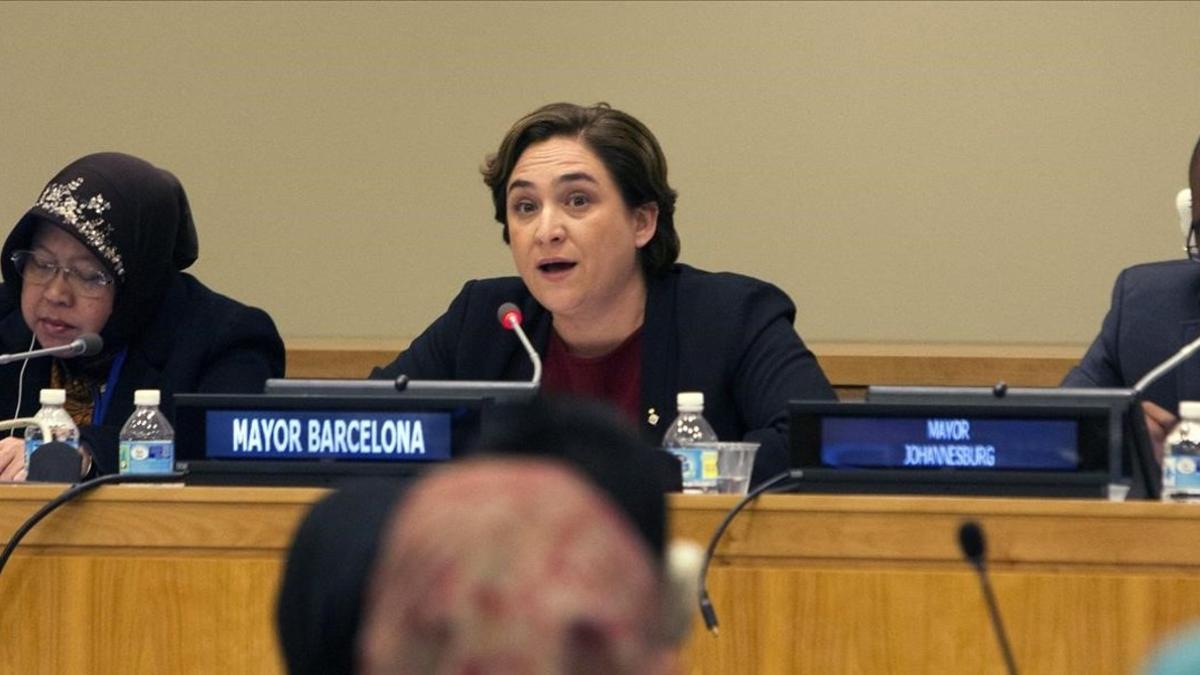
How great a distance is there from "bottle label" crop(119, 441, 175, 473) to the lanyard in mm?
629

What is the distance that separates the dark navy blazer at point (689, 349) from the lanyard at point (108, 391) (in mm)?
443

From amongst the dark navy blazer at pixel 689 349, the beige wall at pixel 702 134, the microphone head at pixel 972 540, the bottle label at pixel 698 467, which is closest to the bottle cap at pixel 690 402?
the bottle label at pixel 698 467

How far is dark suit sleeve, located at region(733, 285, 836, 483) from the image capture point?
3.08 meters

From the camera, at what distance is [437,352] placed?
3.36 metres

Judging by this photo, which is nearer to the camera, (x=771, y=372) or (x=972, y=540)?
(x=972, y=540)

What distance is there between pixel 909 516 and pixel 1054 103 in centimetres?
263

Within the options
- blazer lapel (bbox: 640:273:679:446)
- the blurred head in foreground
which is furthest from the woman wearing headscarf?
the blurred head in foreground

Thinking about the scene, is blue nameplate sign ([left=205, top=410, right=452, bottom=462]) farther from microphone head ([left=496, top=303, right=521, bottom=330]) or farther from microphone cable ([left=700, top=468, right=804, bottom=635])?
microphone head ([left=496, top=303, right=521, bottom=330])

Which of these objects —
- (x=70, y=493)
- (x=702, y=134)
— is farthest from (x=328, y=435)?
(x=702, y=134)

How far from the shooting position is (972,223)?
4.80 meters

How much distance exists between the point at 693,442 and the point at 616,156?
27.3 inches

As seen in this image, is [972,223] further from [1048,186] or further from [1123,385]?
[1123,385]

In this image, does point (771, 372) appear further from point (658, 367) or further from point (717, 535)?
Answer: point (717, 535)

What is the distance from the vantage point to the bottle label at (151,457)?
107 inches
